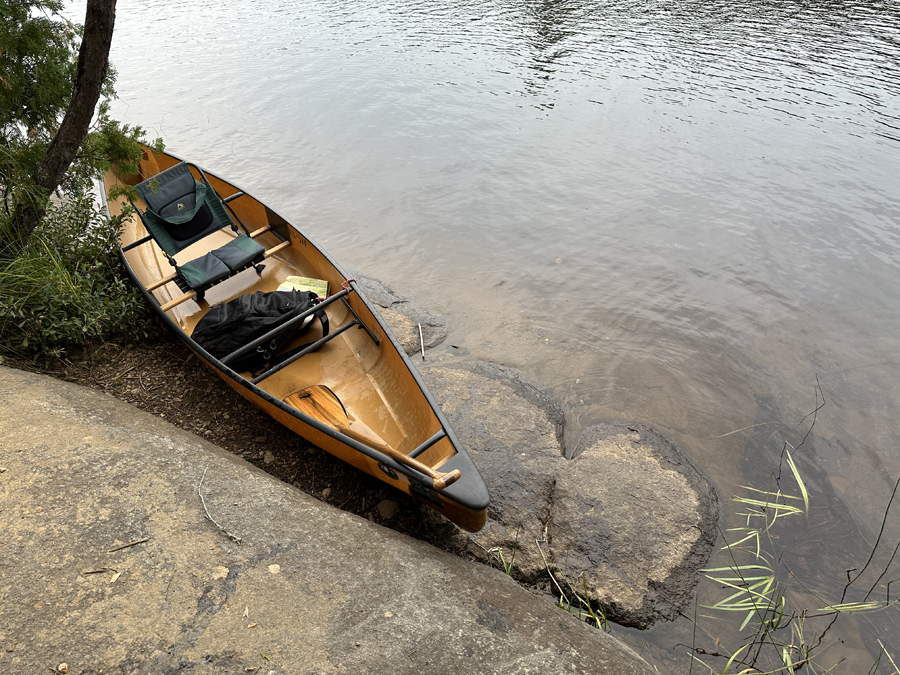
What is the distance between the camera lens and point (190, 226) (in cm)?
661

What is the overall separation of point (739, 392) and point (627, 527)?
253 cm

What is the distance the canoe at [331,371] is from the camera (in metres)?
3.89

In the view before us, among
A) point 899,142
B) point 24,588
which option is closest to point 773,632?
point 24,588

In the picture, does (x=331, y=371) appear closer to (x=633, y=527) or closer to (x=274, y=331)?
(x=274, y=331)

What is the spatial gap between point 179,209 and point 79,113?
6.15 feet

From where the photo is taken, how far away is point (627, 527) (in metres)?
4.33

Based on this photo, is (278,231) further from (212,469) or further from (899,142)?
(899,142)

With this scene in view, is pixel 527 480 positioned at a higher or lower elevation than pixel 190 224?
lower

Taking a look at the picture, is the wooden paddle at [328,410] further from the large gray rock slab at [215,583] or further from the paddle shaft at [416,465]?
the large gray rock slab at [215,583]

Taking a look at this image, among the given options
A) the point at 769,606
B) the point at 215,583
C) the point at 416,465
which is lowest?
the point at 769,606

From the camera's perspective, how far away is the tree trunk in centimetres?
427

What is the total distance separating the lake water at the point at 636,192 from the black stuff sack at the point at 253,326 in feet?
6.49

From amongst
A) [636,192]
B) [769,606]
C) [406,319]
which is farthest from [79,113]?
[636,192]

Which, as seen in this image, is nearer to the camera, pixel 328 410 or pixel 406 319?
pixel 328 410
